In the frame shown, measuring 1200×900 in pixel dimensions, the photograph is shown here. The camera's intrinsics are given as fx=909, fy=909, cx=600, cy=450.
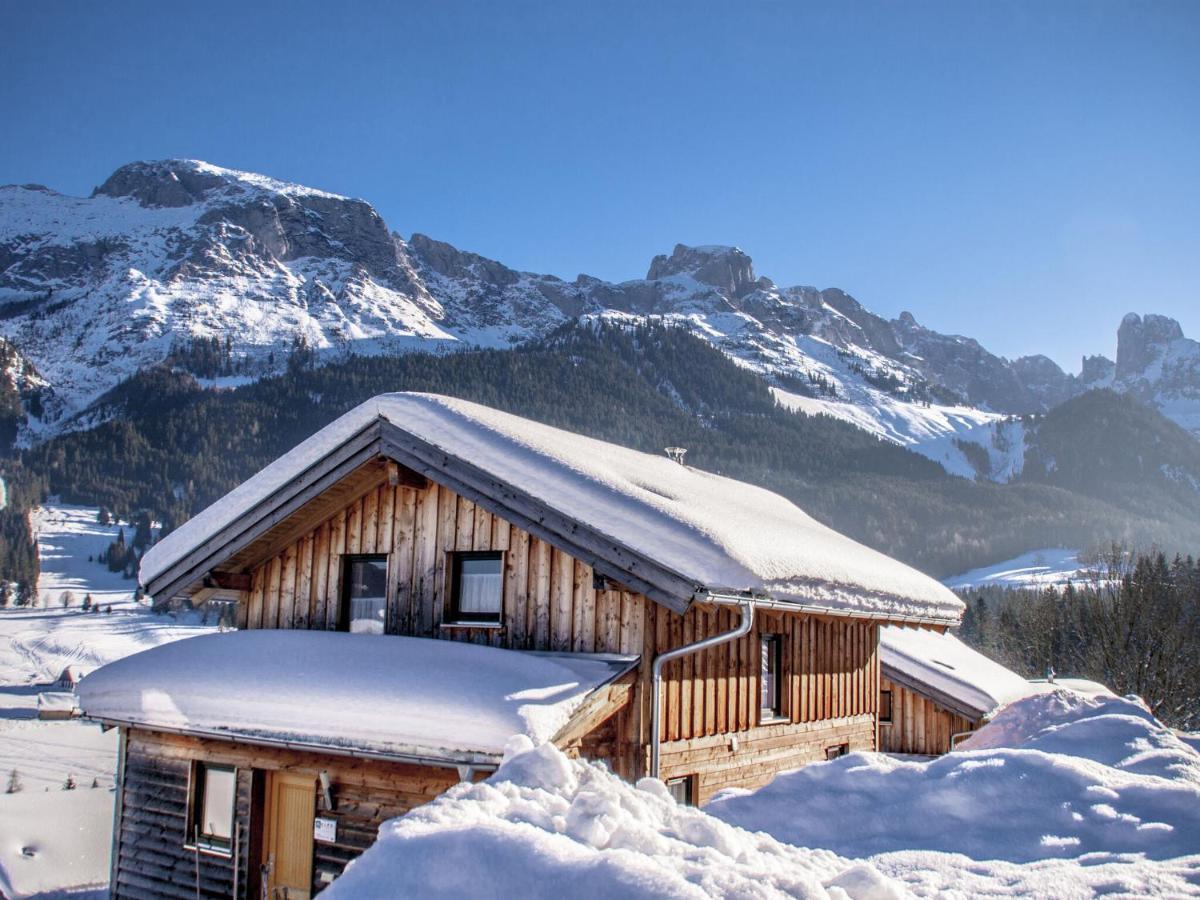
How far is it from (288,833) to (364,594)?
8.86 ft

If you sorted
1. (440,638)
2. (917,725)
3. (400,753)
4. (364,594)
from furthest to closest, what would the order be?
(917,725) → (364,594) → (440,638) → (400,753)

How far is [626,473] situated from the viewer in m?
10.7

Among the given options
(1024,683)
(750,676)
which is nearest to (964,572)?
(1024,683)

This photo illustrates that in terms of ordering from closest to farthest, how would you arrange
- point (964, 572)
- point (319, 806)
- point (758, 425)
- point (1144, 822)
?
point (1144, 822) → point (319, 806) → point (964, 572) → point (758, 425)

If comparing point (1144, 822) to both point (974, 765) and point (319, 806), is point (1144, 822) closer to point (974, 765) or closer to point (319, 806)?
point (974, 765)

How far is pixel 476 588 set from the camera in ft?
32.6

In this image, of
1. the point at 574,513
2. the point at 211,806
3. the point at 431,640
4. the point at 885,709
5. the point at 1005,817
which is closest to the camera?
the point at 1005,817

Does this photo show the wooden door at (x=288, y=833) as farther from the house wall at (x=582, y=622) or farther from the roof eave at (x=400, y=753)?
the house wall at (x=582, y=622)

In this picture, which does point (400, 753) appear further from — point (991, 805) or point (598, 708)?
point (991, 805)

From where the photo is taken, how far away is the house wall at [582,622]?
884 centimetres

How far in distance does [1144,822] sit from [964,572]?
14537cm

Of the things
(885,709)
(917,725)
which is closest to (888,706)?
(885,709)

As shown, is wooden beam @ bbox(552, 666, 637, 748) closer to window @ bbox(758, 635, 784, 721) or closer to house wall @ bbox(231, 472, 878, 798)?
house wall @ bbox(231, 472, 878, 798)

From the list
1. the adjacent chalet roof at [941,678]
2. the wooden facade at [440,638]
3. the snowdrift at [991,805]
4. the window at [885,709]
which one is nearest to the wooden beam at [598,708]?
the wooden facade at [440,638]
